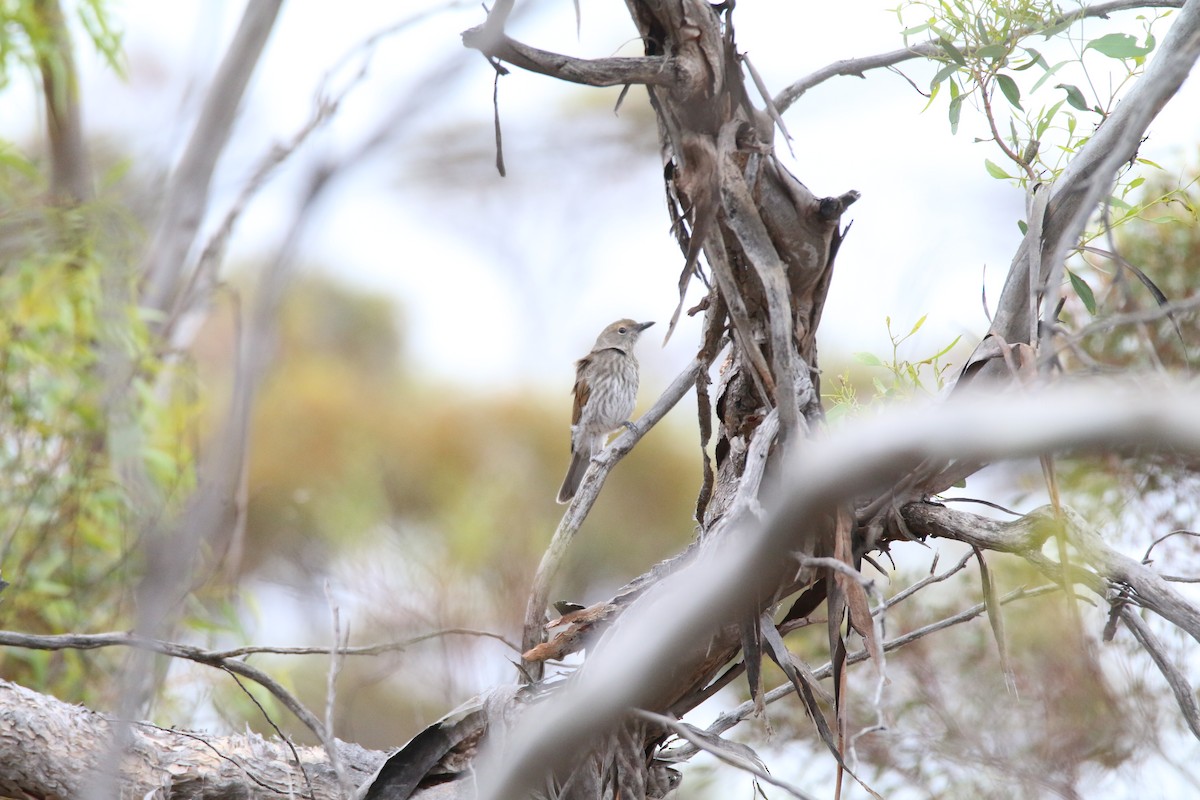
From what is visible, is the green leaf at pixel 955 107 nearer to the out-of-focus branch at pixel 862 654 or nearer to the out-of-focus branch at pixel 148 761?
the out-of-focus branch at pixel 862 654

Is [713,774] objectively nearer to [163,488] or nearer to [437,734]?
[437,734]

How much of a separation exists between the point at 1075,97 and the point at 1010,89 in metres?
0.10

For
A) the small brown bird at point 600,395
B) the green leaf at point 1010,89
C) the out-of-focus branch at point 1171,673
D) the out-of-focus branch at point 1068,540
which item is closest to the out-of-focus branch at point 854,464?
the out-of-focus branch at point 1068,540

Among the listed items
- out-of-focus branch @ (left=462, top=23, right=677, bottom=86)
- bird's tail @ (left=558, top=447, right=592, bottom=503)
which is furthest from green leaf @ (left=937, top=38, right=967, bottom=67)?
bird's tail @ (left=558, top=447, right=592, bottom=503)

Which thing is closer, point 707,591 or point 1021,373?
point 707,591

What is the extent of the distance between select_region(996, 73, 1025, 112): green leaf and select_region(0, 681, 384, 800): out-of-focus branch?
4.45ft

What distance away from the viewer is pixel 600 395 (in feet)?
13.6

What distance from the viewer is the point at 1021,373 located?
1.19 meters

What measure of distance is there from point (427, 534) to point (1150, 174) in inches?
283

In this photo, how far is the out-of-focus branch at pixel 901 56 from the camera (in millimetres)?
1503

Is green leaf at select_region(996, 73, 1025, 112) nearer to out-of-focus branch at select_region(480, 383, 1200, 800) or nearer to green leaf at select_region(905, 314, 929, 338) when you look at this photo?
green leaf at select_region(905, 314, 929, 338)

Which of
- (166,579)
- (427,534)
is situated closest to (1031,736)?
(166,579)

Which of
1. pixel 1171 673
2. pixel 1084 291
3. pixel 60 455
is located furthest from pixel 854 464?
pixel 60 455

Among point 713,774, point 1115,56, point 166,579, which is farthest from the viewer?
point 713,774
